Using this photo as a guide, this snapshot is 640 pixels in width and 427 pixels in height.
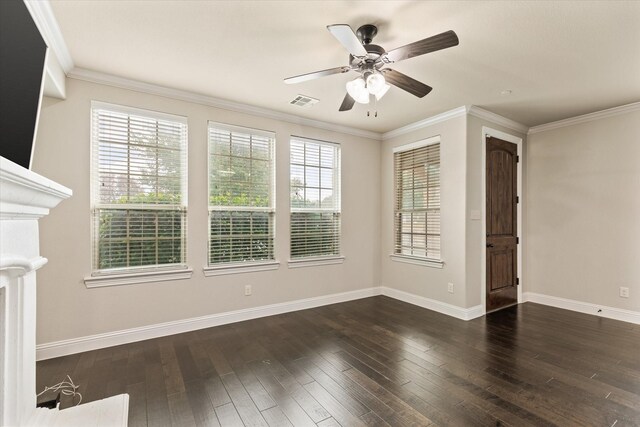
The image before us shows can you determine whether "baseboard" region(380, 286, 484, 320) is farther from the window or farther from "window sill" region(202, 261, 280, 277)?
"window sill" region(202, 261, 280, 277)

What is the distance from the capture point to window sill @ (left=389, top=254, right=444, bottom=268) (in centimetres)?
424

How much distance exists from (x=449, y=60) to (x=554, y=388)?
276 cm

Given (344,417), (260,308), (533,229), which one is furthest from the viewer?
(533,229)

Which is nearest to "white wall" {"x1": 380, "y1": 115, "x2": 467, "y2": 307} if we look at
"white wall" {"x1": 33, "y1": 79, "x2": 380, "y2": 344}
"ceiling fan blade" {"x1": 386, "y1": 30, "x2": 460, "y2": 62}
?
"white wall" {"x1": 33, "y1": 79, "x2": 380, "y2": 344}

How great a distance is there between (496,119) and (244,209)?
3616 millimetres

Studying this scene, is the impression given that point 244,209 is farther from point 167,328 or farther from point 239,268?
point 167,328

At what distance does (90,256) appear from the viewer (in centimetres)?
300

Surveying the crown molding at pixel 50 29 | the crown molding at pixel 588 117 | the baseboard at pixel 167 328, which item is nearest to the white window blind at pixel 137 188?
the crown molding at pixel 50 29

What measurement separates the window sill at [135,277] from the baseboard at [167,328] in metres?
0.48

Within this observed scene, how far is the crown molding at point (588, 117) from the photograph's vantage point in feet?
12.3

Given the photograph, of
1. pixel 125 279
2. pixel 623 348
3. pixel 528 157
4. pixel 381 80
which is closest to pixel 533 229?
pixel 528 157

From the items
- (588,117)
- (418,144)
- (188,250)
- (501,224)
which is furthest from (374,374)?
(588,117)

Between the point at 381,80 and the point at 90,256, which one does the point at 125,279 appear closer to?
the point at 90,256

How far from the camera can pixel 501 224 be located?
4438mm
